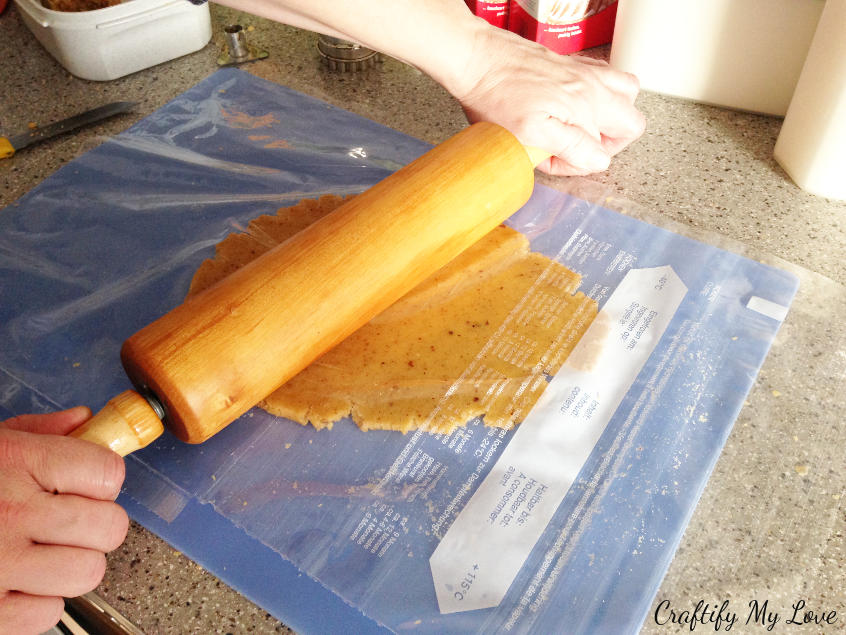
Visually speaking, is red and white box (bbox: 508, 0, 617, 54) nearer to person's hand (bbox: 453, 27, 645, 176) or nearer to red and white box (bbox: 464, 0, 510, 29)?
red and white box (bbox: 464, 0, 510, 29)

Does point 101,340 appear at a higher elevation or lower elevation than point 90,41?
lower

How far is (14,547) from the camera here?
553 millimetres

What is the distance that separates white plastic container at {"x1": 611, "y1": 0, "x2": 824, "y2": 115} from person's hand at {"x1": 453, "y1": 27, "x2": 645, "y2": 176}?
0.12 m

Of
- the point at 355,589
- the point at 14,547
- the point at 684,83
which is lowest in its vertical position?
the point at 355,589

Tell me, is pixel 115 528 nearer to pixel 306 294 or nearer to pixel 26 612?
pixel 26 612

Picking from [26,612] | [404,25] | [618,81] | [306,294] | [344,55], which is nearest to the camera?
[26,612]

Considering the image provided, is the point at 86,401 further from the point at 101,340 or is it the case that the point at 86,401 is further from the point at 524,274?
the point at 524,274

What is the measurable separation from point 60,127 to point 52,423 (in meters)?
0.68

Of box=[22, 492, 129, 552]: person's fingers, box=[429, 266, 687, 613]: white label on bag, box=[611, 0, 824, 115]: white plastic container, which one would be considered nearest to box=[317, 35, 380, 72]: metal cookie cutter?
box=[611, 0, 824, 115]: white plastic container

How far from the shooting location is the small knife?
3.57 ft

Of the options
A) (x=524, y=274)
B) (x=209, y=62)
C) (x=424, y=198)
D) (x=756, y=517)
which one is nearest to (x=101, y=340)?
(x=424, y=198)

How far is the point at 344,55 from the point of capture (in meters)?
1.24

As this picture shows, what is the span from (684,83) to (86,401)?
3.48ft

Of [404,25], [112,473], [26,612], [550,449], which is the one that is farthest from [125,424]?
[404,25]
